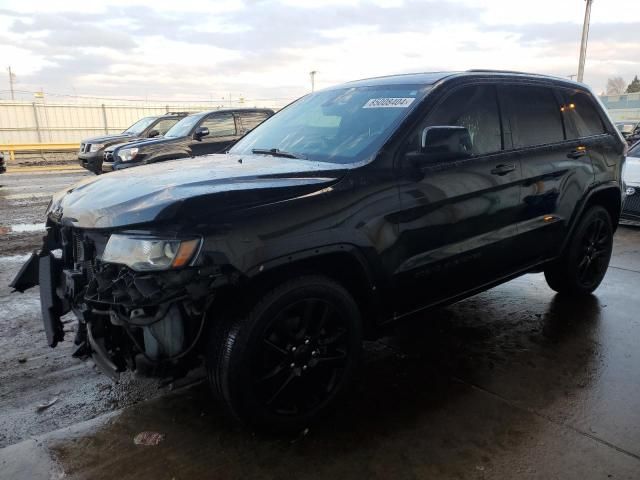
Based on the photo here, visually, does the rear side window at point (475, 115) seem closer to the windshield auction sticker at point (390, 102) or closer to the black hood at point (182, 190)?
the windshield auction sticker at point (390, 102)

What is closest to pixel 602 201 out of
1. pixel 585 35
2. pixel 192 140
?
pixel 192 140

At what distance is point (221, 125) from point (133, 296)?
905 cm

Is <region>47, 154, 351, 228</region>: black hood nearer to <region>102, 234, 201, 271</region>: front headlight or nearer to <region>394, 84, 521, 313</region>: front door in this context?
<region>102, 234, 201, 271</region>: front headlight

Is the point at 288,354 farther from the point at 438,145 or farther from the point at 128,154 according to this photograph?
the point at 128,154

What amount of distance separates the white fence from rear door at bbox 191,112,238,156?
40.7 ft

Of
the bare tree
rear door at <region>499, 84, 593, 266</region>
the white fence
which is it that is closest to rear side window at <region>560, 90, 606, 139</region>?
rear door at <region>499, 84, 593, 266</region>

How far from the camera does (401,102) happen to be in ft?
10.9

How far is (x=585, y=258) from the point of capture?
4652 mm

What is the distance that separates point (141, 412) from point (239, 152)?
6.23 ft

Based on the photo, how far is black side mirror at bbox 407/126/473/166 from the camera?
9.91ft

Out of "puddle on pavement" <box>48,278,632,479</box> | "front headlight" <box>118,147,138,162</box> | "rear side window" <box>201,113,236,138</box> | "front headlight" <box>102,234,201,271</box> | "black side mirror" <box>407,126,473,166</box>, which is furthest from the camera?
"rear side window" <box>201,113,236,138</box>

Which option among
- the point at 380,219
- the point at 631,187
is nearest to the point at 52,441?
the point at 380,219

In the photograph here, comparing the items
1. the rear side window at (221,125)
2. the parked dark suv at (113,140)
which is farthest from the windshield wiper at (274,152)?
the parked dark suv at (113,140)

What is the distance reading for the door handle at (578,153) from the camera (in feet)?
13.7
